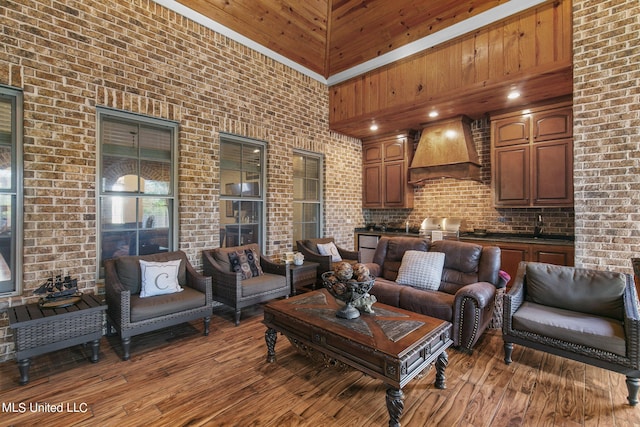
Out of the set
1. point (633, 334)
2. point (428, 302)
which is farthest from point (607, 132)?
point (428, 302)

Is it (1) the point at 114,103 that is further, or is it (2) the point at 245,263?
(2) the point at 245,263

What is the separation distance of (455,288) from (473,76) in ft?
9.56

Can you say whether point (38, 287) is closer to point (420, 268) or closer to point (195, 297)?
point (195, 297)

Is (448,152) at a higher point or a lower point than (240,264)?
higher

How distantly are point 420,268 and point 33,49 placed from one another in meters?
4.52

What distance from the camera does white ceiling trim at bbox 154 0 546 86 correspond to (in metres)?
3.67

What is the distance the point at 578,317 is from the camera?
2473mm

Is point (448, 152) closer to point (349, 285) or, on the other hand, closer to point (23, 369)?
point (349, 285)

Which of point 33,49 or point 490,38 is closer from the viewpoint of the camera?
point 33,49

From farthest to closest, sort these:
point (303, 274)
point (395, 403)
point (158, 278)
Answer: point (303, 274) < point (158, 278) < point (395, 403)

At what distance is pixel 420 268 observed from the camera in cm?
341

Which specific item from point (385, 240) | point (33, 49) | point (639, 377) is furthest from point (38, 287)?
point (639, 377)

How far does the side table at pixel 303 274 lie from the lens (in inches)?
168

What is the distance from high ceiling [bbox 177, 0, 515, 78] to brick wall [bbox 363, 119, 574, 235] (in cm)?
210
